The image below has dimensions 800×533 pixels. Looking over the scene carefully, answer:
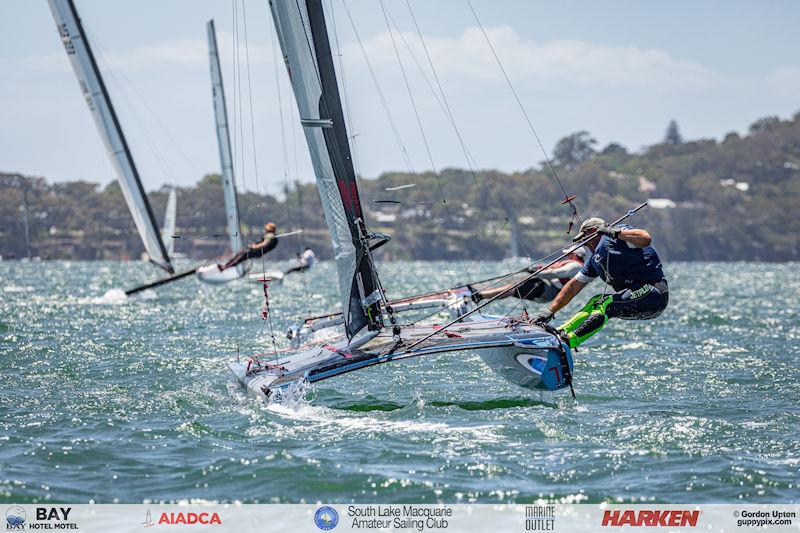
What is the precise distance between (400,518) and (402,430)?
2404 millimetres

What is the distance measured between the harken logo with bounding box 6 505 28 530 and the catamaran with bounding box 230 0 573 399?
12.2ft

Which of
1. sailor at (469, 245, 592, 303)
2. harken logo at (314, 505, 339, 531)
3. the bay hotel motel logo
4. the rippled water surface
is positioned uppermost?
sailor at (469, 245, 592, 303)

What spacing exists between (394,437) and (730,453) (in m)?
2.81

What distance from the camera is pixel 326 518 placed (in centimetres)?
696

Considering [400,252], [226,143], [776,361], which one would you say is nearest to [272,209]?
[400,252]

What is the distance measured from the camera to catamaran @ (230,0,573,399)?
1055cm

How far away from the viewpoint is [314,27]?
37.5 ft

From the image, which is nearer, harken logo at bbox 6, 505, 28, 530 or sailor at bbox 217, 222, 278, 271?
harken logo at bbox 6, 505, 28, 530

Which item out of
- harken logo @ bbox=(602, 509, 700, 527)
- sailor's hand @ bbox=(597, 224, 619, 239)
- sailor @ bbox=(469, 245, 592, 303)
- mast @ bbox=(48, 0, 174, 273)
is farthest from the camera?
mast @ bbox=(48, 0, 174, 273)

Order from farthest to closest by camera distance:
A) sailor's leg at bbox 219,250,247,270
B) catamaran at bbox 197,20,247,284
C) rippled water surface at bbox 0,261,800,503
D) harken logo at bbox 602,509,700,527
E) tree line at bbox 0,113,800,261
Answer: tree line at bbox 0,113,800,261 < catamaran at bbox 197,20,247,284 < sailor's leg at bbox 219,250,247,270 < rippled water surface at bbox 0,261,800,503 < harken logo at bbox 602,509,700,527

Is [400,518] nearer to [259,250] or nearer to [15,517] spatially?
[15,517]

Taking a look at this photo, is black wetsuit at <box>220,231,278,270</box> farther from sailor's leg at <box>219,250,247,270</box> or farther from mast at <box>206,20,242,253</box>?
mast at <box>206,20,242,253</box>

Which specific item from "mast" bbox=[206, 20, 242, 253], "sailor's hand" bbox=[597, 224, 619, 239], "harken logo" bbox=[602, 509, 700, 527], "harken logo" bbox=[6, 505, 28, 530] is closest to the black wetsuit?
"sailor's hand" bbox=[597, 224, 619, 239]

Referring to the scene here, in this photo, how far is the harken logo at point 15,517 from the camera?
6793 millimetres
